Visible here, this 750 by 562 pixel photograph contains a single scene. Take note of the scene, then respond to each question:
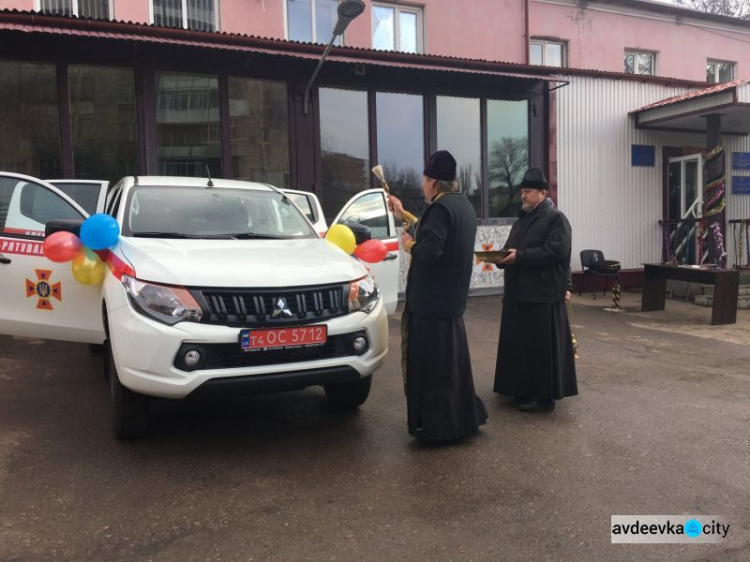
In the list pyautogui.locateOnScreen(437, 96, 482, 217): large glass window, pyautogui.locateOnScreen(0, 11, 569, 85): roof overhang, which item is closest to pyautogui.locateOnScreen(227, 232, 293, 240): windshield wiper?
pyautogui.locateOnScreen(0, 11, 569, 85): roof overhang

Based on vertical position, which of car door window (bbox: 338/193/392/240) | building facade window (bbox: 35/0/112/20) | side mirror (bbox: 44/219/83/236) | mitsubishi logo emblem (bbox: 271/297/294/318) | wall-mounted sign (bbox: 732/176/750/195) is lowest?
mitsubishi logo emblem (bbox: 271/297/294/318)

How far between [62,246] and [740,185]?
1426 centimetres

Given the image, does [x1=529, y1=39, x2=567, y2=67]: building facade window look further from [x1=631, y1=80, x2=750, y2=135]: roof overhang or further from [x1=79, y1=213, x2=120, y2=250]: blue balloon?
[x1=79, y1=213, x2=120, y2=250]: blue balloon

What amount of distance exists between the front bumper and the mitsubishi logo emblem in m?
0.22

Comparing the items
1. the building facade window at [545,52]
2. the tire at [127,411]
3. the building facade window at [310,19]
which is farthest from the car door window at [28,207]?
the building facade window at [545,52]

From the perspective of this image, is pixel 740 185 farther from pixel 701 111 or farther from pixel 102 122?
pixel 102 122

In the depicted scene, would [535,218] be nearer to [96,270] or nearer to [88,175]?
[96,270]

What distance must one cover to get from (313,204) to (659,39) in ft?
42.1

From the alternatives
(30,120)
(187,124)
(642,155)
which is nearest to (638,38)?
(642,155)

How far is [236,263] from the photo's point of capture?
359 cm

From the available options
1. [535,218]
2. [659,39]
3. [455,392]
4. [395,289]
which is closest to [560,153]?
[659,39]

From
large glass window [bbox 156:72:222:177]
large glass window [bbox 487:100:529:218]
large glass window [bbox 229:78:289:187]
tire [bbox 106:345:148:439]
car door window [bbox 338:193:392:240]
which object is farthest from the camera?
large glass window [bbox 487:100:529:218]

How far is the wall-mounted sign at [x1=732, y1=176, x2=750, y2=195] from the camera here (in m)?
13.4

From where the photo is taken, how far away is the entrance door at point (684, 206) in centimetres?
1247
